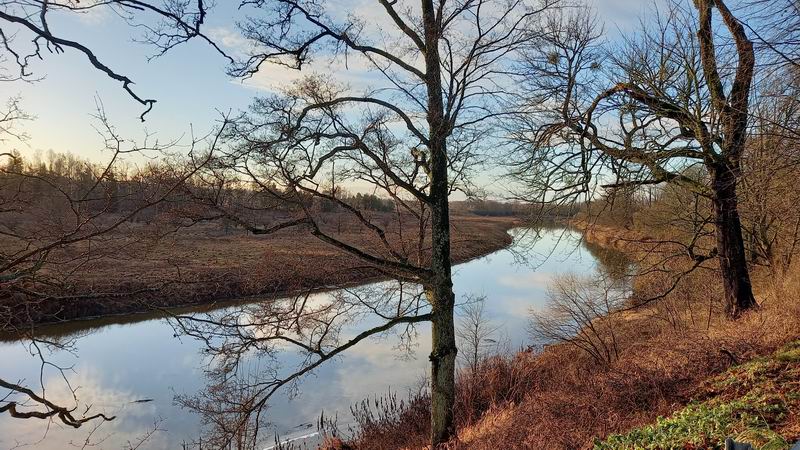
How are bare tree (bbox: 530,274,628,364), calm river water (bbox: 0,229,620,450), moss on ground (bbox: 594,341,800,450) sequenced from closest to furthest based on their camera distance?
moss on ground (bbox: 594,341,800,450)
calm river water (bbox: 0,229,620,450)
bare tree (bbox: 530,274,628,364)

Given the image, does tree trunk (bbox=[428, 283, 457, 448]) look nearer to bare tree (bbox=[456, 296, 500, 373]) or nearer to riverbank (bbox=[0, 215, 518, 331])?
riverbank (bbox=[0, 215, 518, 331])

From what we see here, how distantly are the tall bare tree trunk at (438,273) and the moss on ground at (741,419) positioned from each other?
403cm

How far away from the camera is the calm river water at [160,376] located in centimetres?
1134

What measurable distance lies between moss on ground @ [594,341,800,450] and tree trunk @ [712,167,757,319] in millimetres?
3876

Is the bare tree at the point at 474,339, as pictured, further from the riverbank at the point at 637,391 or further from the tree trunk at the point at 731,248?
the tree trunk at the point at 731,248

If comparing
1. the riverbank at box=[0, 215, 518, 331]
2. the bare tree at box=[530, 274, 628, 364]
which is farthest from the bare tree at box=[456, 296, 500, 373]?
the riverbank at box=[0, 215, 518, 331]

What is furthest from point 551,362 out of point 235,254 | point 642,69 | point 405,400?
point 235,254

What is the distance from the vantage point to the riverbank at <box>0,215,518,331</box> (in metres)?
4.91

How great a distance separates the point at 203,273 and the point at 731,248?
831 inches

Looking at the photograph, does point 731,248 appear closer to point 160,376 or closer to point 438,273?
point 438,273

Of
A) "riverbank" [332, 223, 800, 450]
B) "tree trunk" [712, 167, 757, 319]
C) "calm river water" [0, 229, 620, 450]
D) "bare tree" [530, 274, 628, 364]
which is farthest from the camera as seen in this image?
"bare tree" [530, 274, 628, 364]

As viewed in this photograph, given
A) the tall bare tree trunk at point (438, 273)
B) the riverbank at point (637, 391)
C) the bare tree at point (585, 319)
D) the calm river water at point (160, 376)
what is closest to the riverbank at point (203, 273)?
the tall bare tree trunk at point (438, 273)

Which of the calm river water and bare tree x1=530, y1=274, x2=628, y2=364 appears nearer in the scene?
the calm river water

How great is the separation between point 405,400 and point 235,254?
20.6m
